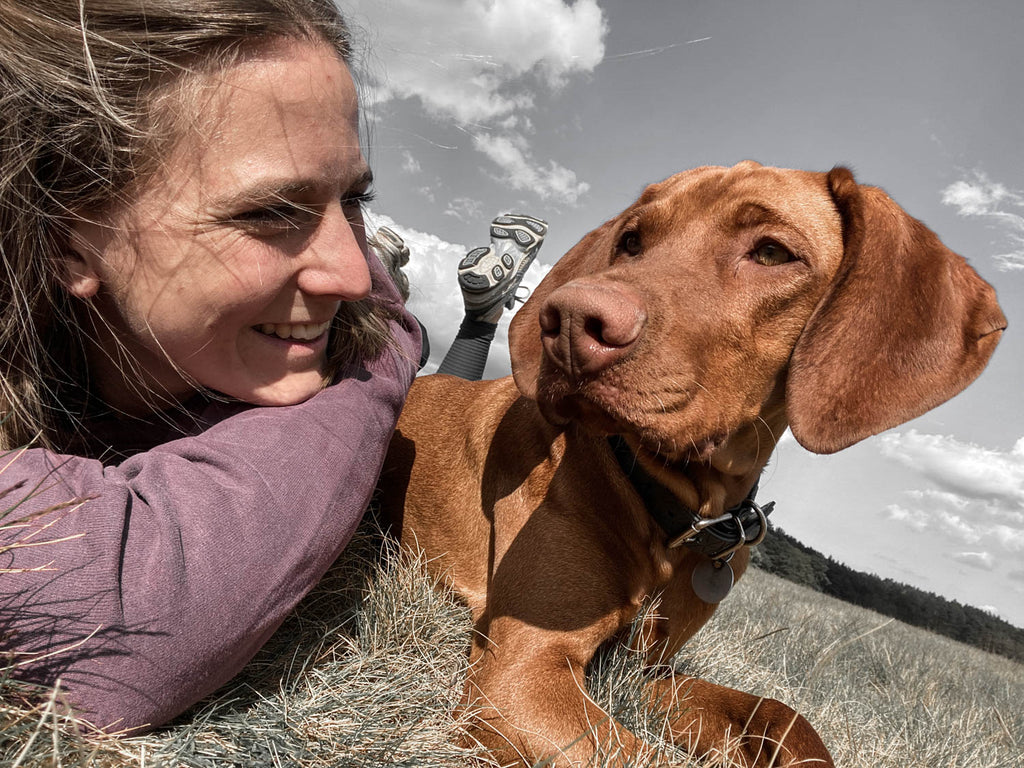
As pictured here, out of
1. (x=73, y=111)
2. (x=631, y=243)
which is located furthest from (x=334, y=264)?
(x=631, y=243)

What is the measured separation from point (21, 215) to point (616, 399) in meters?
1.67

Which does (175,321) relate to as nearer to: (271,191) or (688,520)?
(271,191)

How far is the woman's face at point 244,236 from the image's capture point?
1.95 m

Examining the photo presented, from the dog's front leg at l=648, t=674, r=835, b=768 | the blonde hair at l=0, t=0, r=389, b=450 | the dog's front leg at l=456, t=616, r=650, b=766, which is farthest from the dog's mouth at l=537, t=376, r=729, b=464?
the blonde hair at l=0, t=0, r=389, b=450

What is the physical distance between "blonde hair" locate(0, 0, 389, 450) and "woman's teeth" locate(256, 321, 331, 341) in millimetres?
537

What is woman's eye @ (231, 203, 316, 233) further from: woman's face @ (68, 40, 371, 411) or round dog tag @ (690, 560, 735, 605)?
round dog tag @ (690, 560, 735, 605)

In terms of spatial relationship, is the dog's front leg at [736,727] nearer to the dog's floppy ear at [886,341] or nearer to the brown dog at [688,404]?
the brown dog at [688,404]

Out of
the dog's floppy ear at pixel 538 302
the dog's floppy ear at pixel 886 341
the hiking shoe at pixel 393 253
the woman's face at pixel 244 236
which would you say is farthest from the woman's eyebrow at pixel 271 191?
the hiking shoe at pixel 393 253

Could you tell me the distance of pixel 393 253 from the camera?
5.18 meters

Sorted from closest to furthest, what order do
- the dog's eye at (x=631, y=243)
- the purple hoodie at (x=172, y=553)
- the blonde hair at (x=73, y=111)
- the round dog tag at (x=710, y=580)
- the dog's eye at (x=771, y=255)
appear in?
the purple hoodie at (x=172, y=553) < the blonde hair at (x=73, y=111) < the dog's eye at (x=771, y=255) < the round dog tag at (x=710, y=580) < the dog's eye at (x=631, y=243)

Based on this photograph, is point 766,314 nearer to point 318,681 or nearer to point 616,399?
point 616,399

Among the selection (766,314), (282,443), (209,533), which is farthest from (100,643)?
(766,314)

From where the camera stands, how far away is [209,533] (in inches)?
66.9

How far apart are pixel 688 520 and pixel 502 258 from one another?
3.43 meters
